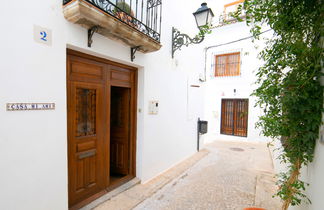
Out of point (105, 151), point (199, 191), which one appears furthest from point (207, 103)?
point (105, 151)

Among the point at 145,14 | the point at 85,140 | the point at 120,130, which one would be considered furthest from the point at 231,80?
the point at 85,140

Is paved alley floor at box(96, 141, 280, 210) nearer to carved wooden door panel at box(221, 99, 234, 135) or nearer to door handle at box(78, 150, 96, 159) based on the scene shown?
door handle at box(78, 150, 96, 159)

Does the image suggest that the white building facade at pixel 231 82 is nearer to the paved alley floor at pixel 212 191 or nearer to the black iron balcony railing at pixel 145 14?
the paved alley floor at pixel 212 191

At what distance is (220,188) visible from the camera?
305 centimetres

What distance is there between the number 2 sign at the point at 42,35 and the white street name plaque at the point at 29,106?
0.67m

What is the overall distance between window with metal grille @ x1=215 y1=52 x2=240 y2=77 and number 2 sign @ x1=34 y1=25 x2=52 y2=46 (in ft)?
26.7

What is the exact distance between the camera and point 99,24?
1.83 meters

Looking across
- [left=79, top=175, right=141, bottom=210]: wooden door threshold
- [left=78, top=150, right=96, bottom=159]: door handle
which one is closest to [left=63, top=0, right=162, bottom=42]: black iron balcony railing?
[left=78, top=150, right=96, bottom=159]: door handle

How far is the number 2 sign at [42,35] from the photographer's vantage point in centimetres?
160

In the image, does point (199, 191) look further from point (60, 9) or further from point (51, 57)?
point (60, 9)

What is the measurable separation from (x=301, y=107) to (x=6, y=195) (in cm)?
276

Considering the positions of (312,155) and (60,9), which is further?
(60,9)

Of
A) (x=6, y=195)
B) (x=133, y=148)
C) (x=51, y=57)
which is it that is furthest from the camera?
(x=133, y=148)

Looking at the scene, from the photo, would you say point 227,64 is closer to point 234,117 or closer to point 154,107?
point 234,117
